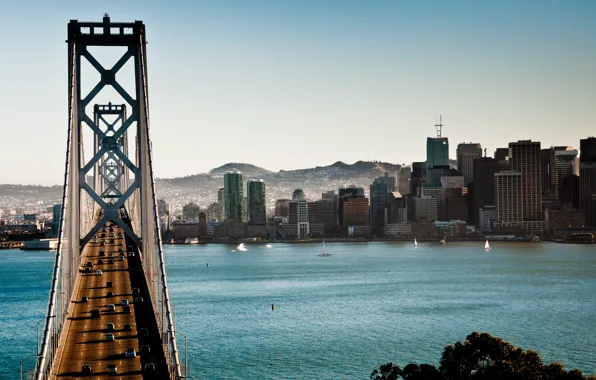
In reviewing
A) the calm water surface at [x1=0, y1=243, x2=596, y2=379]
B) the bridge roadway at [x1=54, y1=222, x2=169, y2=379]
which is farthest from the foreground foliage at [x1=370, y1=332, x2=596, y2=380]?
the calm water surface at [x1=0, y1=243, x2=596, y2=379]

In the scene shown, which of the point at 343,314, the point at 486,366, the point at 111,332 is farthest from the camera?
the point at 343,314

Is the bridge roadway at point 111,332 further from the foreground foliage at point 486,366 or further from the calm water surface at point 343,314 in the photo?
the foreground foliage at point 486,366

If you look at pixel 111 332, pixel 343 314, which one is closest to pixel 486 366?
pixel 111 332

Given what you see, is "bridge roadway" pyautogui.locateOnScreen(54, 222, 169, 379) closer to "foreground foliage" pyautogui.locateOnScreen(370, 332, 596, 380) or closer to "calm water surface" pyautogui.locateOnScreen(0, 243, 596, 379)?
"calm water surface" pyautogui.locateOnScreen(0, 243, 596, 379)

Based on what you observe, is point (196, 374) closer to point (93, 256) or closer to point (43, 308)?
point (93, 256)

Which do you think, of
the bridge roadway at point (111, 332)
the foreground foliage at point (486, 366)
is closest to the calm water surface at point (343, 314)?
the bridge roadway at point (111, 332)

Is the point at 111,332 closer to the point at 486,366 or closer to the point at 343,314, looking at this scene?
the point at 486,366

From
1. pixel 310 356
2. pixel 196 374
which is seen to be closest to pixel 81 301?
pixel 196 374
